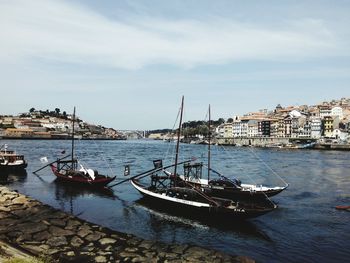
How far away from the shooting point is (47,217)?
24.9m

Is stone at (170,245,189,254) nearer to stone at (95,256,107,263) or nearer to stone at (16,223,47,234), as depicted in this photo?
stone at (95,256,107,263)

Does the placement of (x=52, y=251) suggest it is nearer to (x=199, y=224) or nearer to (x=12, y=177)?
(x=199, y=224)

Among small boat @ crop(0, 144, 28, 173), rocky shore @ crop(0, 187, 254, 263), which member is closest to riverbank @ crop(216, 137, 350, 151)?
small boat @ crop(0, 144, 28, 173)

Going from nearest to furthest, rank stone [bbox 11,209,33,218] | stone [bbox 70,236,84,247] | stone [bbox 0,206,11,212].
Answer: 1. stone [bbox 70,236,84,247]
2. stone [bbox 11,209,33,218]
3. stone [bbox 0,206,11,212]

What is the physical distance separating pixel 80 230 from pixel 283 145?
164 m

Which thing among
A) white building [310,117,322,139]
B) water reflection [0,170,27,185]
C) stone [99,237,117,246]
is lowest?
water reflection [0,170,27,185]

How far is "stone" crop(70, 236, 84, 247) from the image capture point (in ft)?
64.9

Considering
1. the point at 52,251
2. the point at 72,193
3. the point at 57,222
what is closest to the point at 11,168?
the point at 72,193

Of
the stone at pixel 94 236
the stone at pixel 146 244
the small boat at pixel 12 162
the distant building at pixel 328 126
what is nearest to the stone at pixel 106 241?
the stone at pixel 94 236

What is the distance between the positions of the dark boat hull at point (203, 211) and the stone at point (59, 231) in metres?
11.9

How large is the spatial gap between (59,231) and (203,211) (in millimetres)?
12584

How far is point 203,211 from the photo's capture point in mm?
30078

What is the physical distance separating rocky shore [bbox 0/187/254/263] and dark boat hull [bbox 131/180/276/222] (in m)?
8.74

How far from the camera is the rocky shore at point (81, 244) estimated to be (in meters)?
18.3
